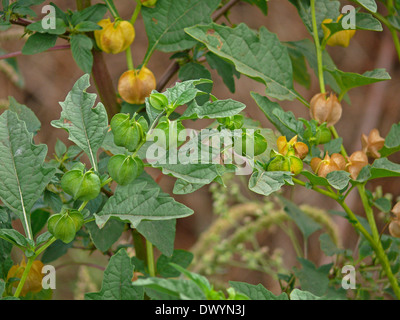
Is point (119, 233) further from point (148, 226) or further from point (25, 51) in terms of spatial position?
point (25, 51)

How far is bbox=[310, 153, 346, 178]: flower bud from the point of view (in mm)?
366

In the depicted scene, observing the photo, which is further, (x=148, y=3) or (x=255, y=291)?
(x=148, y=3)

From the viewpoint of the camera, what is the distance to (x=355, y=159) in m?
0.39

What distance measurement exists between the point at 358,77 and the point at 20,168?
0.25m

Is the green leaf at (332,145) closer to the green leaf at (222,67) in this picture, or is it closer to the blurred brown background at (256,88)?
the green leaf at (222,67)

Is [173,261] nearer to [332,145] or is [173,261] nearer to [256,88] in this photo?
[332,145]

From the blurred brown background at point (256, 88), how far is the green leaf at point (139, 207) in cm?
98

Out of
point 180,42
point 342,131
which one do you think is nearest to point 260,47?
point 180,42

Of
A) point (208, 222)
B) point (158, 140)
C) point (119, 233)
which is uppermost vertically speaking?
point (158, 140)

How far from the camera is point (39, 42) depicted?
42 cm

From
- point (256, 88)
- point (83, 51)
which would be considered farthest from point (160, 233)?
point (256, 88)

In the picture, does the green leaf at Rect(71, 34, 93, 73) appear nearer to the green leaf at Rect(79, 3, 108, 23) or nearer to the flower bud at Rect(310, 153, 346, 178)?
the green leaf at Rect(79, 3, 108, 23)
